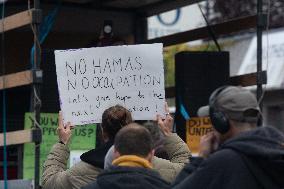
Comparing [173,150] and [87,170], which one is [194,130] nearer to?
[173,150]

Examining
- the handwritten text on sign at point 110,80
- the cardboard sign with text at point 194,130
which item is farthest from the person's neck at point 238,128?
the cardboard sign with text at point 194,130

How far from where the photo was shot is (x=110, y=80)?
17.2 ft

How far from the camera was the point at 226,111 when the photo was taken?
321cm

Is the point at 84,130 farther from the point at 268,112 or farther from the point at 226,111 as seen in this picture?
the point at 268,112

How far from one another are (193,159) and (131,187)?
0.28m

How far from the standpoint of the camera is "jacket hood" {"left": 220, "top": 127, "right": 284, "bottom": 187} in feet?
10.2

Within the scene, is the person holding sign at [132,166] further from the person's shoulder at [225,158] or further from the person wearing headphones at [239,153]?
the person's shoulder at [225,158]

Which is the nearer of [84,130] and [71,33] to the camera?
[84,130]

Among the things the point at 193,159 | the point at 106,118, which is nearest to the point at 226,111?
the point at 193,159

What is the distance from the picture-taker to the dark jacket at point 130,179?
11.2ft

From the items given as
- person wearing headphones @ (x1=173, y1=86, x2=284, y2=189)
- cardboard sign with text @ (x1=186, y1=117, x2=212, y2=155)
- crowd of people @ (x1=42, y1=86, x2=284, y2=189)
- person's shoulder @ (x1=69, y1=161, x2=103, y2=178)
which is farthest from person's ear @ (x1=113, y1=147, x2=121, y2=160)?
cardboard sign with text @ (x1=186, y1=117, x2=212, y2=155)

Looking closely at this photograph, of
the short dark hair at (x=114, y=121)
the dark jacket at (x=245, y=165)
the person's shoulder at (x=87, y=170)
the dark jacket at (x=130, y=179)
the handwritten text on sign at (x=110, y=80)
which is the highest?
the handwritten text on sign at (x=110, y=80)

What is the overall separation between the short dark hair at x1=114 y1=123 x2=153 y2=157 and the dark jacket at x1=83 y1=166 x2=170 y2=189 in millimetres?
72

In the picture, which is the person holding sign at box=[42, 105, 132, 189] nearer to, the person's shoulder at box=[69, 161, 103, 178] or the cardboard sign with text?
the person's shoulder at box=[69, 161, 103, 178]
